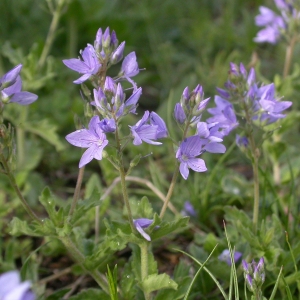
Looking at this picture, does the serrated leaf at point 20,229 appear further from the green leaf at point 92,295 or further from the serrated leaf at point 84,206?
the green leaf at point 92,295

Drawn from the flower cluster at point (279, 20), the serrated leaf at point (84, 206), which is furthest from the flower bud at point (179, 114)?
the flower cluster at point (279, 20)

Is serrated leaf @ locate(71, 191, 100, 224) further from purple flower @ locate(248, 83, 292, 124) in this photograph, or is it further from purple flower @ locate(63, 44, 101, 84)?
purple flower @ locate(248, 83, 292, 124)

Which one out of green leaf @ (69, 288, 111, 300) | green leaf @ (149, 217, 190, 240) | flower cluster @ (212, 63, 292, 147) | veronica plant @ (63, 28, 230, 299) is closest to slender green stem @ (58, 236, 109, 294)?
green leaf @ (69, 288, 111, 300)

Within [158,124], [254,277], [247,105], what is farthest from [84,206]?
[247,105]

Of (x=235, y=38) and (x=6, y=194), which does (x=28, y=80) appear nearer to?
(x=6, y=194)

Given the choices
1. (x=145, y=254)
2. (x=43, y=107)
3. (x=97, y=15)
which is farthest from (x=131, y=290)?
(x=97, y=15)
